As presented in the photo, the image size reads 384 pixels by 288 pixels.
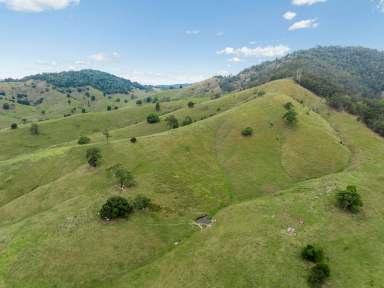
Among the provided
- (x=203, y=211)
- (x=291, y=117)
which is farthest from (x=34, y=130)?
(x=291, y=117)

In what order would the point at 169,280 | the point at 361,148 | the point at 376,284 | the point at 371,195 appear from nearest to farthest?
the point at 376,284 → the point at 169,280 → the point at 371,195 → the point at 361,148

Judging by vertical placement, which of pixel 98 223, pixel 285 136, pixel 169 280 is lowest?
pixel 169 280

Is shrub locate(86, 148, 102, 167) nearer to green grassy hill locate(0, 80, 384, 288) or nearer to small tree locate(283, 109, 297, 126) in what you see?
green grassy hill locate(0, 80, 384, 288)

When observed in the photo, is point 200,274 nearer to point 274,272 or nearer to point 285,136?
point 274,272

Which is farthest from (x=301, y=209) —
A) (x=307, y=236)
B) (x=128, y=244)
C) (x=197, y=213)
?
(x=128, y=244)

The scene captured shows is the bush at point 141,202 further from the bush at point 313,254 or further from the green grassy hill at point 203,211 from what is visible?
the bush at point 313,254

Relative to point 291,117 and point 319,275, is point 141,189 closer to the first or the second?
point 319,275

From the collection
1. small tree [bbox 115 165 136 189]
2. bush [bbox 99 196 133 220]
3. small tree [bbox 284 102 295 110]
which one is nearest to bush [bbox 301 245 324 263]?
bush [bbox 99 196 133 220]

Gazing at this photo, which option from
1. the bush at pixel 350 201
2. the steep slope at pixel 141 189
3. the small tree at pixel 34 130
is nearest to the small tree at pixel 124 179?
the steep slope at pixel 141 189
